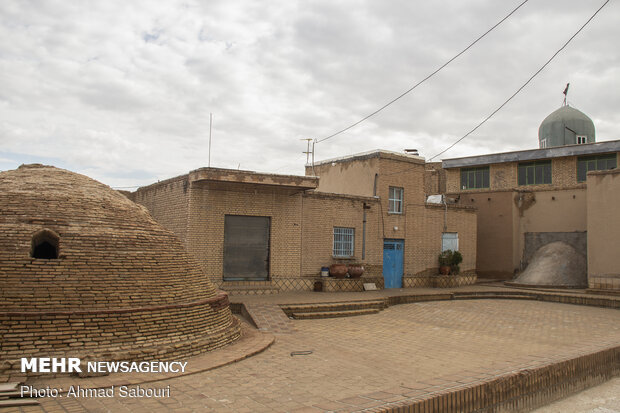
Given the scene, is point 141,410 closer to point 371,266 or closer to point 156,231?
point 156,231

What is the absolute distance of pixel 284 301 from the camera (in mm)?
13383

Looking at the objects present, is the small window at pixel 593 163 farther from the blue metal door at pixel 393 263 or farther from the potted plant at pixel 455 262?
the blue metal door at pixel 393 263

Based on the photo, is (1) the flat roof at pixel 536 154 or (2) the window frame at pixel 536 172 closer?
(1) the flat roof at pixel 536 154

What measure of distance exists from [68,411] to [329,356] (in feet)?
14.5

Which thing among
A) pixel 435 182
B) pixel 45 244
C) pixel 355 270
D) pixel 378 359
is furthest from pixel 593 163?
pixel 45 244

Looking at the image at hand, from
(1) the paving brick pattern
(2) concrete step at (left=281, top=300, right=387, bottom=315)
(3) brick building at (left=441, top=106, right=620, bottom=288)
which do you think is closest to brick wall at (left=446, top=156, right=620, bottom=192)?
(3) brick building at (left=441, top=106, right=620, bottom=288)

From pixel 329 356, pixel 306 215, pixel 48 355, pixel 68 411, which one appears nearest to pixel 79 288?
pixel 48 355

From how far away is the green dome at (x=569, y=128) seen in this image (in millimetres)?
30234

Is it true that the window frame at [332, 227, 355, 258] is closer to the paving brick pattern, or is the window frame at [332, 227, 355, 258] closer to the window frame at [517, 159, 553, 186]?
the paving brick pattern

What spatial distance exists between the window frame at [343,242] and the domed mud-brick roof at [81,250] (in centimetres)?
834

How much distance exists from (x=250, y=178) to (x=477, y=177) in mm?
17726

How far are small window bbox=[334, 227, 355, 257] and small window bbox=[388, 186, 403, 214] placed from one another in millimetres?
2422

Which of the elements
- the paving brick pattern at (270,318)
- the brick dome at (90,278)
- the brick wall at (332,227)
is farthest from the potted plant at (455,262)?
the brick dome at (90,278)

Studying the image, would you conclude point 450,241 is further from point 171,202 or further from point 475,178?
point 171,202
